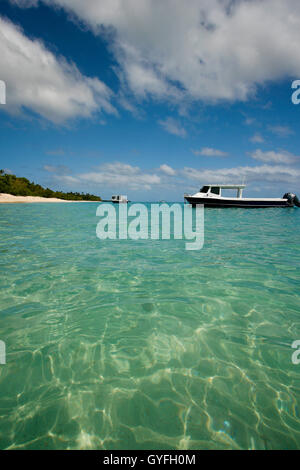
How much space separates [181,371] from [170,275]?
3.50 m

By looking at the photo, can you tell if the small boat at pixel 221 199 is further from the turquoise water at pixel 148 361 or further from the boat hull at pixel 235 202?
the turquoise water at pixel 148 361

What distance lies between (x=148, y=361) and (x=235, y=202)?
42.4m

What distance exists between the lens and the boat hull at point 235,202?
129ft

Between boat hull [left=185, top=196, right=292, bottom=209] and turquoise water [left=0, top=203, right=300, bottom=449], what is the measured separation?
112 ft

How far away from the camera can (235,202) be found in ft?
135

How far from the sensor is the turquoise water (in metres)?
2.23

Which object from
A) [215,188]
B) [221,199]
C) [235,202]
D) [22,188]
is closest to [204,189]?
[215,188]

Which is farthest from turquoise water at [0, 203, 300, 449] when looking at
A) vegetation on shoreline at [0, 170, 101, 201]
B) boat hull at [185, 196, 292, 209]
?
vegetation on shoreline at [0, 170, 101, 201]

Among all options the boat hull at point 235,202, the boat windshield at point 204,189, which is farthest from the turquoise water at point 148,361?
the boat windshield at point 204,189

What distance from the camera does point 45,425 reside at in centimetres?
227

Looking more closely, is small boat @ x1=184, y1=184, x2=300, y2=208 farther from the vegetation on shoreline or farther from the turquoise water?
the vegetation on shoreline

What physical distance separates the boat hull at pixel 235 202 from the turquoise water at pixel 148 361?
3400cm

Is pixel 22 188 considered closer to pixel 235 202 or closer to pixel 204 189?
pixel 204 189
